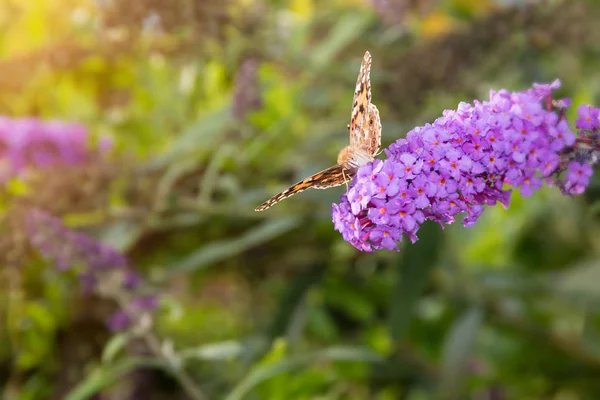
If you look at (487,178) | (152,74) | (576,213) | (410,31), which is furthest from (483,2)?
(487,178)

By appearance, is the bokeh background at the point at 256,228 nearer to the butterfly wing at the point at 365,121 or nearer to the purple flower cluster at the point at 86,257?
the purple flower cluster at the point at 86,257

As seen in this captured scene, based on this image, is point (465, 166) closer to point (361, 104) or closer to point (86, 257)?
point (361, 104)

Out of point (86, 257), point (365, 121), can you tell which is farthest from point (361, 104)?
point (86, 257)

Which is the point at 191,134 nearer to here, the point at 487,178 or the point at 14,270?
the point at 14,270

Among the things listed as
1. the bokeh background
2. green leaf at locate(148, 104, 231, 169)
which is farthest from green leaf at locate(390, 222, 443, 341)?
green leaf at locate(148, 104, 231, 169)

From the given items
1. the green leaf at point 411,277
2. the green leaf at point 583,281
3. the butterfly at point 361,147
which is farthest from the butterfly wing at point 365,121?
the green leaf at point 583,281

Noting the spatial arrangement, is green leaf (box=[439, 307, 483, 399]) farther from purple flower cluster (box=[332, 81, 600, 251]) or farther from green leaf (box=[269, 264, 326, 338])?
purple flower cluster (box=[332, 81, 600, 251])
